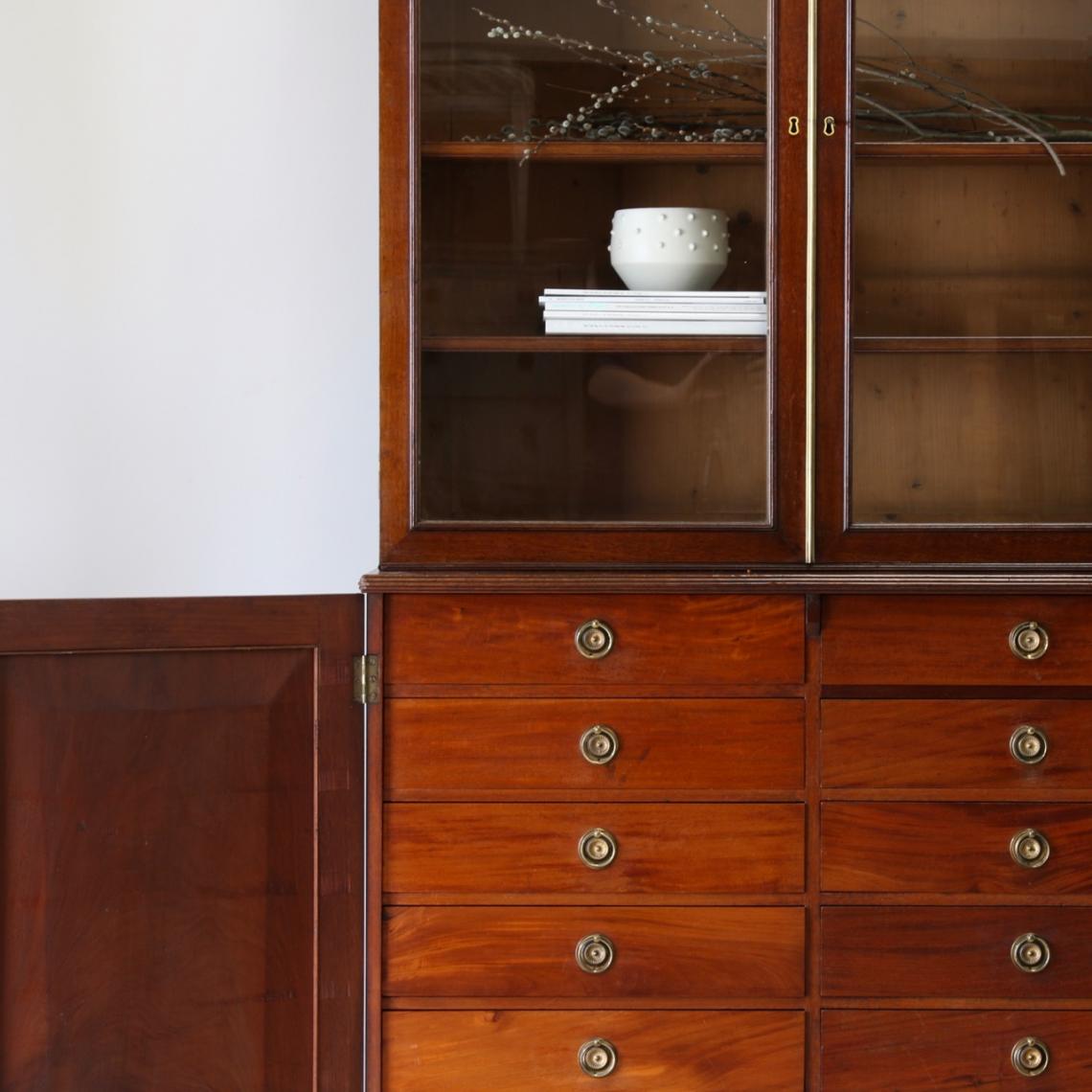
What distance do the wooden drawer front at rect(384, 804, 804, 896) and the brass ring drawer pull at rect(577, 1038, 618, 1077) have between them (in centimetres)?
13

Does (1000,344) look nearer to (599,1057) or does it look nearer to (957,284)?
(957,284)

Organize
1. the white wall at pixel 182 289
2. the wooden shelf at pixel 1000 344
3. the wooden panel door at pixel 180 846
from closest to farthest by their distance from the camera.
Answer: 1. the wooden panel door at pixel 180 846
2. the wooden shelf at pixel 1000 344
3. the white wall at pixel 182 289

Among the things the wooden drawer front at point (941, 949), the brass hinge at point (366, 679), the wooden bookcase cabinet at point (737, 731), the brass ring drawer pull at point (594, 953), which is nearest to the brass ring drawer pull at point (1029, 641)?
the wooden bookcase cabinet at point (737, 731)

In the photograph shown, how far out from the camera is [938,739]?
3.73ft

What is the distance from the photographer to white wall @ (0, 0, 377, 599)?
4.77 ft

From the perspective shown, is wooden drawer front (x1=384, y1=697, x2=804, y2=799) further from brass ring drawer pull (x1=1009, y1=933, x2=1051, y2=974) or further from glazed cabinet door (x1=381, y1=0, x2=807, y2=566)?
brass ring drawer pull (x1=1009, y1=933, x2=1051, y2=974)

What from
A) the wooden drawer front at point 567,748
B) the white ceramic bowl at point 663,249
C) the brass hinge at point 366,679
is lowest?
the wooden drawer front at point 567,748

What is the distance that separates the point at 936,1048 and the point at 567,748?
16.6 inches

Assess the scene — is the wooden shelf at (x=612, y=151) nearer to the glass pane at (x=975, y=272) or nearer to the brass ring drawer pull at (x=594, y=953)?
the glass pane at (x=975, y=272)

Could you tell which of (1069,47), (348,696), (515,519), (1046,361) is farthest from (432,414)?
(1069,47)

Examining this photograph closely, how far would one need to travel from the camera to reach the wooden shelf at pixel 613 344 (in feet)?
3.88

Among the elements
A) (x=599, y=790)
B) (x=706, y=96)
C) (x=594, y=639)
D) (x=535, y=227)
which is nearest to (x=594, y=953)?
(x=599, y=790)

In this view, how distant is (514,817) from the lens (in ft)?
3.71

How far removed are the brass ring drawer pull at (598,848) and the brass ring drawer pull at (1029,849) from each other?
35cm
